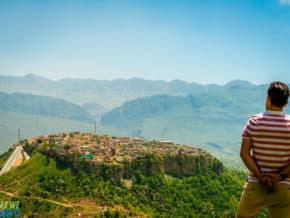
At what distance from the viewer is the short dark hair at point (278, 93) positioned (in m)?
5.72

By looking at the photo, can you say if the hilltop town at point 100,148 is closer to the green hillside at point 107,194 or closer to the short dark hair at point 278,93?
the green hillside at point 107,194

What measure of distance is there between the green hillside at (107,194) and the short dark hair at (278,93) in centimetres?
3757

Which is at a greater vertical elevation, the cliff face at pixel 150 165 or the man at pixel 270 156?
the man at pixel 270 156

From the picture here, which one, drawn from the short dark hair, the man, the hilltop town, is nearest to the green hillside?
the hilltop town

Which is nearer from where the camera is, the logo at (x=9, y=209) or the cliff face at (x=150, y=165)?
the logo at (x=9, y=209)

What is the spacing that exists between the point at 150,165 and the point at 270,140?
5106 cm

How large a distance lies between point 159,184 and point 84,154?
10.3 meters

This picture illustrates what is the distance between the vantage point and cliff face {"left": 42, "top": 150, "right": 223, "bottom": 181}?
51969 millimetres

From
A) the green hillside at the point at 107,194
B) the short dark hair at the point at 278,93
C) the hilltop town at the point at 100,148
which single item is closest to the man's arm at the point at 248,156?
the short dark hair at the point at 278,93

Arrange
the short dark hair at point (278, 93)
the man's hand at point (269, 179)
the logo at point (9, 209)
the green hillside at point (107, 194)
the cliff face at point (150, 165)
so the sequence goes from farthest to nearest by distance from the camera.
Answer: the cliff face at point (150, 165), the green hillside at point (107, 194), the logo at point (9, 209), the short dark hair at point (278, 93), the man's hand at point (269, 179)

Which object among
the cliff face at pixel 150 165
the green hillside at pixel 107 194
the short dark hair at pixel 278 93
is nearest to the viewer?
the short dark hair at pixel 278 93

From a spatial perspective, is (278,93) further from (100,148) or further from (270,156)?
(100,148)

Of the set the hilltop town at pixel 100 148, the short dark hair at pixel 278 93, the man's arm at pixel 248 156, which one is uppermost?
the short dark hair at pixel 278 93

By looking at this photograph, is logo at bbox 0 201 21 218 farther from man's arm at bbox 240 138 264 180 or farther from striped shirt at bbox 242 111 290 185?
striped shirt at bbox 242 111 290 185
